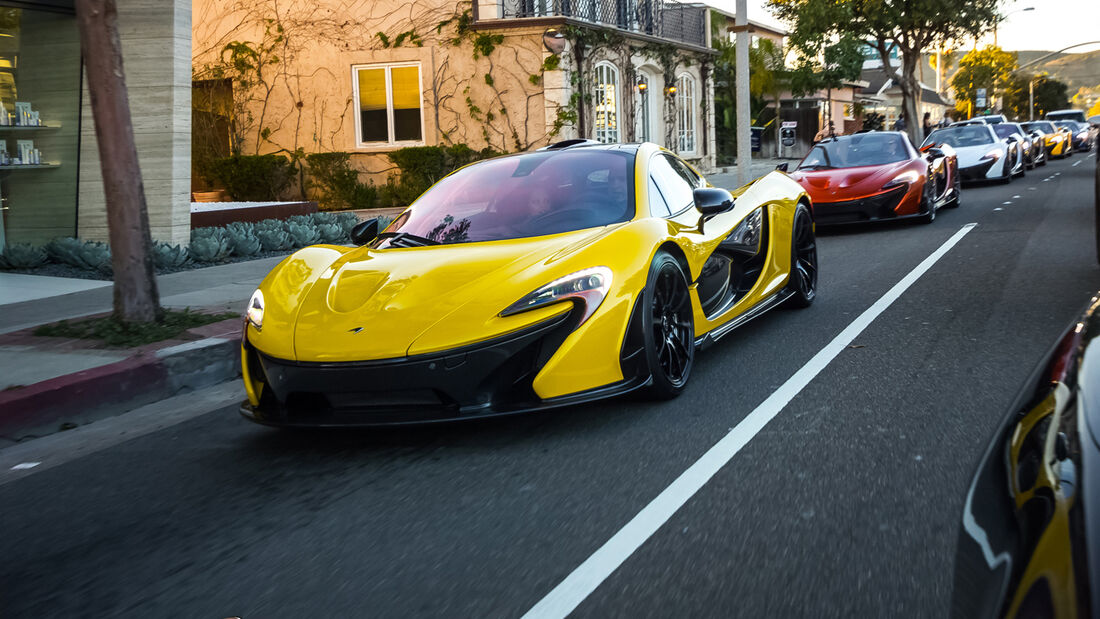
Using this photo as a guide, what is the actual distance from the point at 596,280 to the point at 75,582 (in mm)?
2356

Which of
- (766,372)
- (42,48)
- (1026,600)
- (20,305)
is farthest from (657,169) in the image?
(42,48)

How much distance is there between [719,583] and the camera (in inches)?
117

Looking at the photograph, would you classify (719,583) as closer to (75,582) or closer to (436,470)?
(436,470)

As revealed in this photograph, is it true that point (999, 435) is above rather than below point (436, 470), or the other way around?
above

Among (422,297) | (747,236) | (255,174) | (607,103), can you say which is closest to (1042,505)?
(422,297)

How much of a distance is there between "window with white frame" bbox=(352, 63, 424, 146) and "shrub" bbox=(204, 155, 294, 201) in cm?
183

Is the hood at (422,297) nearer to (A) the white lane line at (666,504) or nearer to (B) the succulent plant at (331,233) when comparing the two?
(A) the white lane line at (666,504)

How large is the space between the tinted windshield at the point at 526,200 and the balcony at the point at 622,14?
16.2 m

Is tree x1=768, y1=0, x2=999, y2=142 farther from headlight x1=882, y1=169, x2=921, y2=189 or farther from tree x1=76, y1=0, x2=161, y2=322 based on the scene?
tree x1=76, y1=0, x2=161, y2=322

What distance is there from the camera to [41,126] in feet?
42.2

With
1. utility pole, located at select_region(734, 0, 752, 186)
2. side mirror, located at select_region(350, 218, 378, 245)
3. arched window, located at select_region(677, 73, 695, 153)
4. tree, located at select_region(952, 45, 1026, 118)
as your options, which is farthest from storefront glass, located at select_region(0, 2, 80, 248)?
tree, located at select_region(952, 45, 1026, 118)

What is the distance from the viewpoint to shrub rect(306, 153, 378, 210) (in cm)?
2247

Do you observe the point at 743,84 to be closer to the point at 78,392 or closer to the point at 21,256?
the point at 21,256

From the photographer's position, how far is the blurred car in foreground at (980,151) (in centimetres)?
2111
